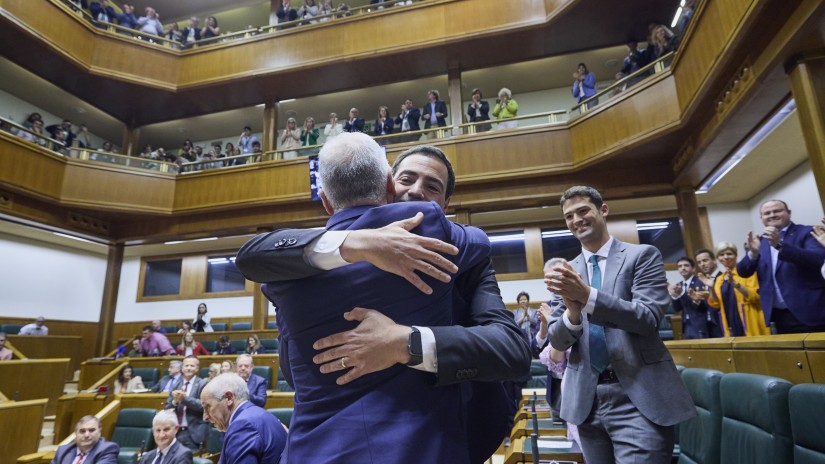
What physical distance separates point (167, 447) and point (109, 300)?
6.92 metres

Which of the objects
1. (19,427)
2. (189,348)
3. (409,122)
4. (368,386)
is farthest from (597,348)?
(409,122)

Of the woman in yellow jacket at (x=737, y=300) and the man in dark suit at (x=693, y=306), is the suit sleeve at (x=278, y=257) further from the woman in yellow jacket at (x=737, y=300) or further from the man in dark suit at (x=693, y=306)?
the man in dark suit at (x=693, y=306)

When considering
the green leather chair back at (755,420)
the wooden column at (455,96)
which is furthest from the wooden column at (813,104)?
the wooden column at (455,96)

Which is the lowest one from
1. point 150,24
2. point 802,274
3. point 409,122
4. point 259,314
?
point 802,274

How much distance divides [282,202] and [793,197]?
7.23 meters

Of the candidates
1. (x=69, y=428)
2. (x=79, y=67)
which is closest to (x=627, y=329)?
(x=69, y=428)

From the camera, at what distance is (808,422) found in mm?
1190

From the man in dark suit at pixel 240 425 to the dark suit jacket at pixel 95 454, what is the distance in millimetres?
1390

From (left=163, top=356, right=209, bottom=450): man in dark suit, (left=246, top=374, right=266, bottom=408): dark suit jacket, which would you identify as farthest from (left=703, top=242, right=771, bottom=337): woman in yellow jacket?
(left=163, top=356, right=209, bottom=450): man in dark suit

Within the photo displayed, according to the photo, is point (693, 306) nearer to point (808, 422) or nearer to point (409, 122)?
point (808, 422)

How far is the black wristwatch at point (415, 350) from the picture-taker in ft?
2.42

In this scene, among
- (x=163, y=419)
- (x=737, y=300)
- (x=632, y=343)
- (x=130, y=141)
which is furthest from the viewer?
(x=130, y=141)

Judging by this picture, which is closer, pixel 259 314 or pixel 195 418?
pixel 195 418

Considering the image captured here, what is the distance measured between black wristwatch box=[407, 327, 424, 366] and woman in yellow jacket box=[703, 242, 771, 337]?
329cm
